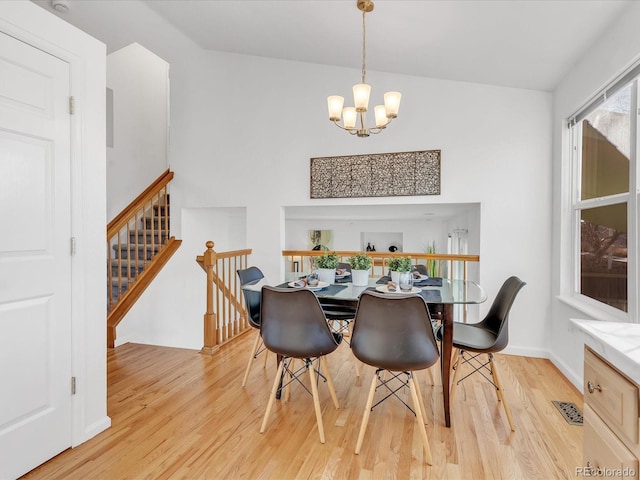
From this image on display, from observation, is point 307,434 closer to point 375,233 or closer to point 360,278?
point 360,278

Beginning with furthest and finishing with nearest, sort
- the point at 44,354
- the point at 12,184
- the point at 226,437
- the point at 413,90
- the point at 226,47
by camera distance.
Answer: the point at 226,47, the point at 413,90, the point at 226,437, the point at 44,354, the point at 12,184

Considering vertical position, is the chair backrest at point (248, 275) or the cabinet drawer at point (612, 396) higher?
the chair backrest at point (248, 275)

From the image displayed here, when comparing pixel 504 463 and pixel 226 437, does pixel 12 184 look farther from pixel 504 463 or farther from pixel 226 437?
pixel 504 463

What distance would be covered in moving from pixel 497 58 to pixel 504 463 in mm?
2893

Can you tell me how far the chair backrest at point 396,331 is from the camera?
1.80 meters

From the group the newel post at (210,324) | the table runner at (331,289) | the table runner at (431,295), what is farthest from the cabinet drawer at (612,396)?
the newel post at (210,324)

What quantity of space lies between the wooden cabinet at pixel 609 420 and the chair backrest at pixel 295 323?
1.22 meters

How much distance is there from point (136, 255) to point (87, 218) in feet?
8.24

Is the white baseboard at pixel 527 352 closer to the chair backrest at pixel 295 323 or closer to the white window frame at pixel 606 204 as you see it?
the white window frame at pixel 606 204

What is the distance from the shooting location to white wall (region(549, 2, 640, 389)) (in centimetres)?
206

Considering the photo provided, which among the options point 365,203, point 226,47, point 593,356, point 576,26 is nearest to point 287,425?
point 593,356

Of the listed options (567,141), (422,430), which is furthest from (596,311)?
(422,430)

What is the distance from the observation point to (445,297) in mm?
2223

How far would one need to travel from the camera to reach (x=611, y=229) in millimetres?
2416
